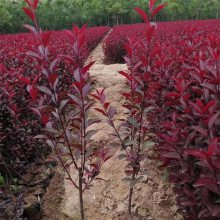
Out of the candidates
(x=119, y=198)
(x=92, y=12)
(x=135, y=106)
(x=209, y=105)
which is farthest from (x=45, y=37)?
(x=92, y=12)

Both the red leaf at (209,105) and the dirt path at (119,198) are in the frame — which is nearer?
the red leaf at (209,105)

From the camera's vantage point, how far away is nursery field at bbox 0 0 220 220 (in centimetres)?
209

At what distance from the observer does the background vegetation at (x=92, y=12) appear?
37781mm

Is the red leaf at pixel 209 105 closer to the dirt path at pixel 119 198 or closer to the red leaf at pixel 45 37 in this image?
the red leaf at pixel 45 37

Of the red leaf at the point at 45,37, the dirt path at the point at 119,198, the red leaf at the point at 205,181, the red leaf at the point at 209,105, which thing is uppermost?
the red leaf at the point at 45,37

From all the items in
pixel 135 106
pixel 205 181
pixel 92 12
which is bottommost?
pixel 92 12

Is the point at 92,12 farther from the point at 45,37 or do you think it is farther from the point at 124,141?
the point at 45,37

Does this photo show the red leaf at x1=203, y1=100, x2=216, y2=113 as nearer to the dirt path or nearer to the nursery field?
the nursery field

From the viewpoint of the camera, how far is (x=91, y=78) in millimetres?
6934

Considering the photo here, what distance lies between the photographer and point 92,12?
44.9 m

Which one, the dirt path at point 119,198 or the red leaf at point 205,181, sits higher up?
the red leaf at point 205,181

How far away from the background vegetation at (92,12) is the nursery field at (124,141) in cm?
3232

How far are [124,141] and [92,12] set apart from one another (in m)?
44.4

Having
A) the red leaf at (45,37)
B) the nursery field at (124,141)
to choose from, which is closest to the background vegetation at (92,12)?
the nursery field at (124,141)
